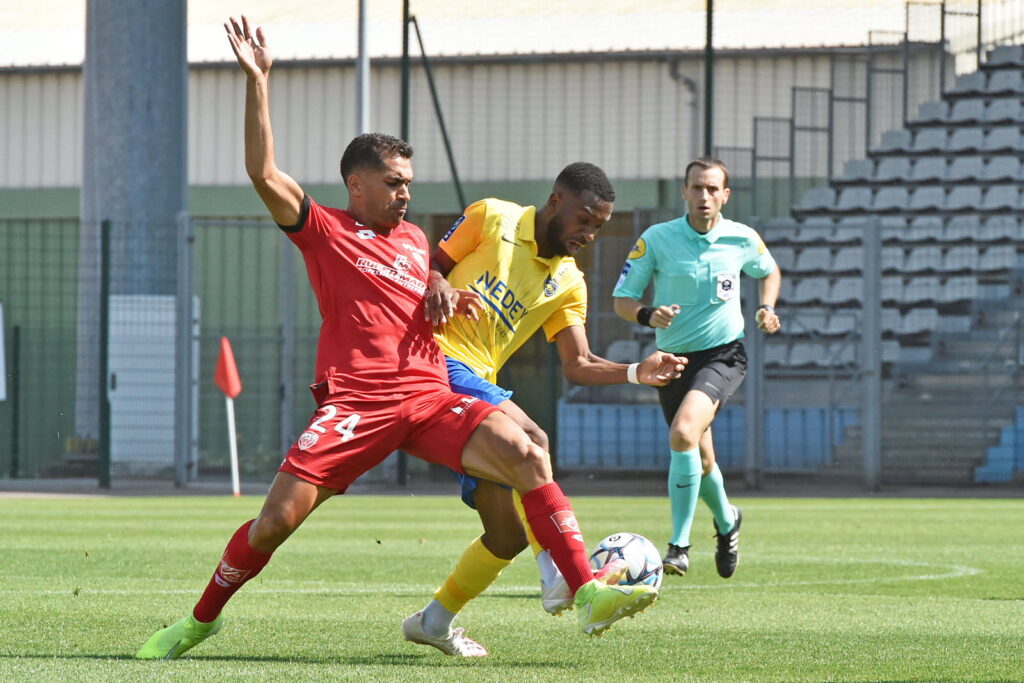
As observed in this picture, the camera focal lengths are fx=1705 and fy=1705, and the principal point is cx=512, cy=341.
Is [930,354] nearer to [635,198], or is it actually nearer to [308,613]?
[635,198]

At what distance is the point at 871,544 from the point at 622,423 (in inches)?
377

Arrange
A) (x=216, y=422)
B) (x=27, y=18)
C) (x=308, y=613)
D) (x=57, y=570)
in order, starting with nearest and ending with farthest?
(x=308, y=613), (x=57, y=570), (x=216, y=422), (x=27, y=18)

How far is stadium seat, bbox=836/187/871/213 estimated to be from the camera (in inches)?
983

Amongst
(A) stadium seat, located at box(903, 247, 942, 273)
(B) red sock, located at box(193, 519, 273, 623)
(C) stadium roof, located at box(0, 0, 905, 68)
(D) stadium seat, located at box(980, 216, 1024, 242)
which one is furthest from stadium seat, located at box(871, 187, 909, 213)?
(B) red sock, located at box(193, 519, 273, 623)

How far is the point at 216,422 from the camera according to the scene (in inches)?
943

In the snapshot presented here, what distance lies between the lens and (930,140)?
25.7 m

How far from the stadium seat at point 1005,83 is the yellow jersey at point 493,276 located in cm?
2081

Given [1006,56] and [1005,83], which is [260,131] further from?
[1006,56]

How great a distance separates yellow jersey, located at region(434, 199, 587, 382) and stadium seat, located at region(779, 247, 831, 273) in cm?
1740

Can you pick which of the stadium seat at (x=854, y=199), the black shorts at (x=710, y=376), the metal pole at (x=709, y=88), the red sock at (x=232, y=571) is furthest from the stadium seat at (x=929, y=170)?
the red sock at (x=232, y=571)

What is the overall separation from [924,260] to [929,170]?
345 centimetres

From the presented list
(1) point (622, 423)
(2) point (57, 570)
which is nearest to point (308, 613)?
(2) point (57, 570)

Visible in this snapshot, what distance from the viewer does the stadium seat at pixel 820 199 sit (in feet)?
81.7

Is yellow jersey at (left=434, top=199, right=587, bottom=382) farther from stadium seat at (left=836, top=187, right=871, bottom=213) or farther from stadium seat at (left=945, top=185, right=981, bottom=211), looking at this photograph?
stadium seat at (left=836, top=187, right=871, bottom=213)
